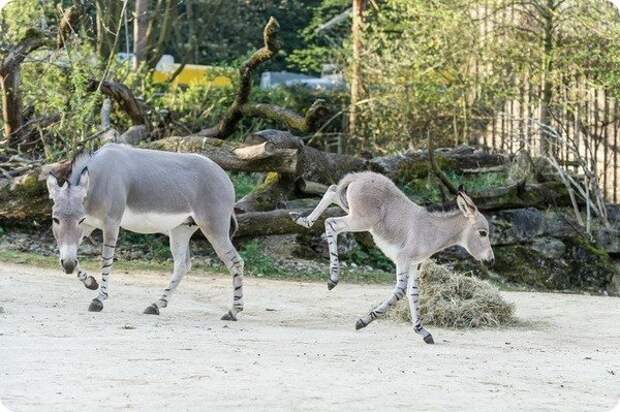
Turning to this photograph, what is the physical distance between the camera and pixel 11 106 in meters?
17.1

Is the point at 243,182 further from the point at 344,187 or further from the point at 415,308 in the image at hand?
the point at 415,308

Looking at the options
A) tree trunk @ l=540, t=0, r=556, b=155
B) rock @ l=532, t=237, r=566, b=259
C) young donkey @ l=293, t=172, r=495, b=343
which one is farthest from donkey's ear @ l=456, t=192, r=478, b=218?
tree trunk @ l=540, t=0, r=556, b=155

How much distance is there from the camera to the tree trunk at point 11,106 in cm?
1684

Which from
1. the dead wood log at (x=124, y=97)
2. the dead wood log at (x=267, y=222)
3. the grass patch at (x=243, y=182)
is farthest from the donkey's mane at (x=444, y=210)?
the dead wood log at (x=124, y=97)

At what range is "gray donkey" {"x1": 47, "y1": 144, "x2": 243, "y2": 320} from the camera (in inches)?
420

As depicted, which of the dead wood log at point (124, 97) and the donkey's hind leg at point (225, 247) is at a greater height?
the dead wood log at point (124, 97)

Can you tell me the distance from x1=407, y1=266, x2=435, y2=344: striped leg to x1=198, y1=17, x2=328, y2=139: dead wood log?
5.84 meters

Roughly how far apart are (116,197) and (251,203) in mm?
5188

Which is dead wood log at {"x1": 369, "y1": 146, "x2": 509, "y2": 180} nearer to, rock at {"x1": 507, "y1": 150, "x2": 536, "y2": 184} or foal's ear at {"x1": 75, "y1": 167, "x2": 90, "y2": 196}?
rock at {"x1": 507, "y1": 150, "x2": 536, "y2": 184}

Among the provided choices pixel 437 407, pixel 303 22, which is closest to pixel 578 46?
pixel 437 407

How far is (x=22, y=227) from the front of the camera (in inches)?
632

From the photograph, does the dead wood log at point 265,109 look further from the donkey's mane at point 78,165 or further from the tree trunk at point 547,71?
the donkey's mane at point 78,165

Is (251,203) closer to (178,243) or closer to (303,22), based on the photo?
(178,243)

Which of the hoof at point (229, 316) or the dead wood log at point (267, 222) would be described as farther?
the dead wood log at point (267, 222)
